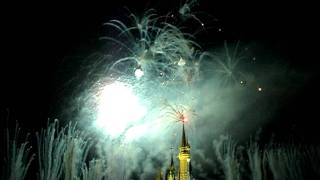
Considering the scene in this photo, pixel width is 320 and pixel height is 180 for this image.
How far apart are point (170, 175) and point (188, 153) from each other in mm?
5088

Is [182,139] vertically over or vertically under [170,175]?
over

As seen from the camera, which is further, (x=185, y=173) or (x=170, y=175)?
(x=170, y=175)

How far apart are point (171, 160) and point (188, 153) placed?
5665 millimetres

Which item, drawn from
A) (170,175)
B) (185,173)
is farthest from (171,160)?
(185,173)

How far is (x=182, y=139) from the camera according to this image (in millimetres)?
65312

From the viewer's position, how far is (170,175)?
6538 cm

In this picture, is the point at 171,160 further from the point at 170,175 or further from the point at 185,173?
the point at 185,173

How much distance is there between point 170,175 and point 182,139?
6.38 metres

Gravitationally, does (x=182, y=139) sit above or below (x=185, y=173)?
above

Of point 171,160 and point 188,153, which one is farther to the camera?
point 171,160

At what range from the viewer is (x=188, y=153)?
6397cm

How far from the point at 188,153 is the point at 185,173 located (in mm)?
4194

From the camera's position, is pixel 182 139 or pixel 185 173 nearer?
pixel 185 173
